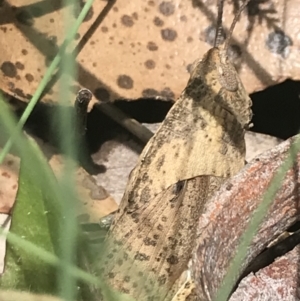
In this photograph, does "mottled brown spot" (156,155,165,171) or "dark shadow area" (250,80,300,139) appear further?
"dark shadow area" (250,80,300,139)

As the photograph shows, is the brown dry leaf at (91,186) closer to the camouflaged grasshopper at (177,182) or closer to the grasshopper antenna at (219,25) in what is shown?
the camouflaged grasshopper at (177,182)

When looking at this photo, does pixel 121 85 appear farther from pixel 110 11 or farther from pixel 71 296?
pixel 71 296

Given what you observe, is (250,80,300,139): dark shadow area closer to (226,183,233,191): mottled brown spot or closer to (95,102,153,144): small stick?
(95,102,153,144): small stick

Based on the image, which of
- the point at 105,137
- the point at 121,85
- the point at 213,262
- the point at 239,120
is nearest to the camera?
the point at 213,262

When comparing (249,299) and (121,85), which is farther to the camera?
(121,85)

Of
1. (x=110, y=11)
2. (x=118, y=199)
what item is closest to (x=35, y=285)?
(x=118, y=199)

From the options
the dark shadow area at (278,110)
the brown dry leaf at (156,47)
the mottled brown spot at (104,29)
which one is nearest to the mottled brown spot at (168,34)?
the brown dry leaf at (156,47)

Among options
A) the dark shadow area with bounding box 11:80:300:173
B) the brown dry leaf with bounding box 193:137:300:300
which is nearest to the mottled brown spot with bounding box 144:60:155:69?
the dark shadow area with bounding box 11:80:300:173
